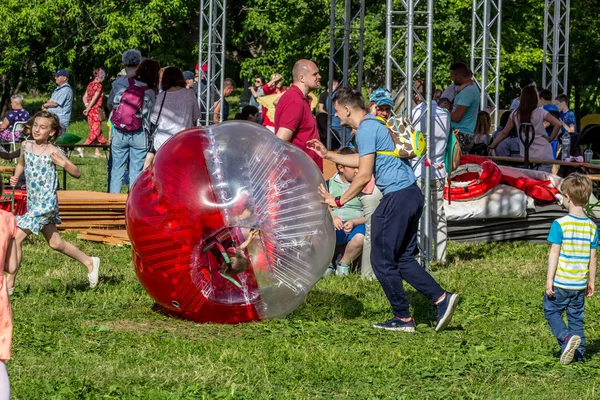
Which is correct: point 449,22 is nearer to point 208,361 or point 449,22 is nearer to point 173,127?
point 173,127

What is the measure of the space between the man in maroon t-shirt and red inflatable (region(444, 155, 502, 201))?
161 inches

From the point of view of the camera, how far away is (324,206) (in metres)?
8.70

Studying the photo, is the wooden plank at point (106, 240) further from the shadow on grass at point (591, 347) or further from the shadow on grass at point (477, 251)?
the shadow on grass at point (591, 347)

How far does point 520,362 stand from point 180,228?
8.76 ft

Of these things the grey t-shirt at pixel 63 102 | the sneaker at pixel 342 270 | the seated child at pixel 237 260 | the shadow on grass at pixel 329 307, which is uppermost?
the seated child at pixel 237 260

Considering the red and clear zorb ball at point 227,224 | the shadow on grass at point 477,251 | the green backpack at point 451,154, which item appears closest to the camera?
the red and clear zorb ball at point 227,224

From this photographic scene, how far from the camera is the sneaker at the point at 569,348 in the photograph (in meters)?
7.63

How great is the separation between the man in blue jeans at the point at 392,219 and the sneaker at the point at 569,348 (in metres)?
1.22

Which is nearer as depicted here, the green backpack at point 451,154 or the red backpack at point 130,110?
the green backpack at point 451,154

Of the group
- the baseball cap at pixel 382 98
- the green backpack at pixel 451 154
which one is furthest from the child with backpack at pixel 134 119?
the baseball cap at pixel 382 98

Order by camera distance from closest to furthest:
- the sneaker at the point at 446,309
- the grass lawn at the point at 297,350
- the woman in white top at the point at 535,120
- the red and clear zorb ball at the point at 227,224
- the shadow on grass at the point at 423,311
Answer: the grass lawn at the point at 297,350 < the red and clear zorb ball at the point at 227,224 < the sneaker at the point at 446,309 < the shadow on grass at the point at 423,311 < the woman in white top at the point at 535,120

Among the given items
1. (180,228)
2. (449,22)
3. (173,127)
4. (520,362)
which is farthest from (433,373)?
(449,22)

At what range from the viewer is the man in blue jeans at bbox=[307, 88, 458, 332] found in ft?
28.3

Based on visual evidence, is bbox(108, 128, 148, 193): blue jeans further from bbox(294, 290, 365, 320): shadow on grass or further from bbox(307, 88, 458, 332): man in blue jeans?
bbox(307, 88, 458, 332): man in blue jeans
